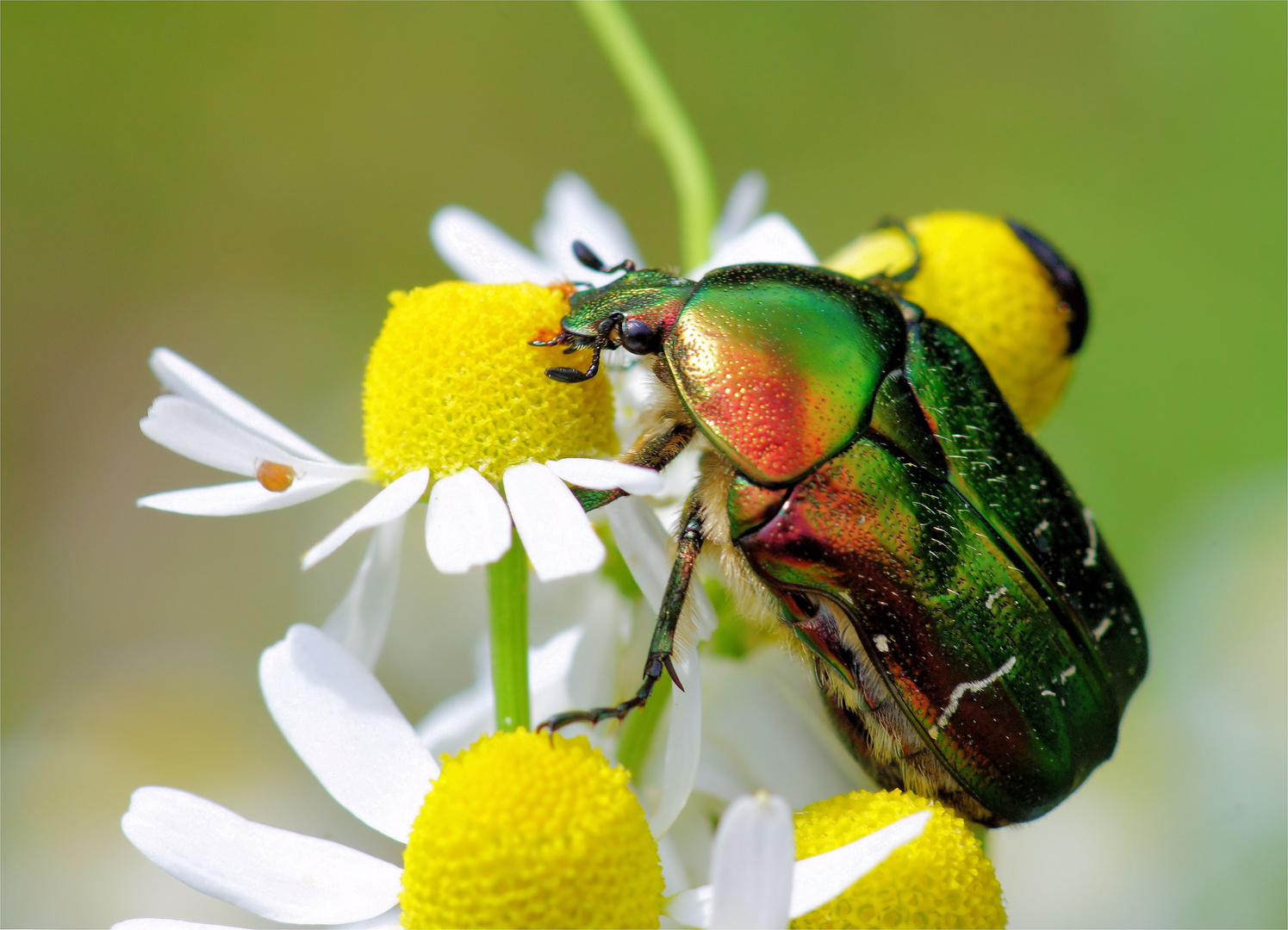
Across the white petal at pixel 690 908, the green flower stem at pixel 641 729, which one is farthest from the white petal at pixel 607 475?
the white petal at pixel 690 908

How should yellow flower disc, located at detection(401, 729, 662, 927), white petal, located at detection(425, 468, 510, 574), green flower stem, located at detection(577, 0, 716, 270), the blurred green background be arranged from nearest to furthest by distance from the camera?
1. yellow flower disc, located at detection(401, 729, 662, 927)
2. white petal, located at detection(425, 468, 510, 574)
3. green flower stem, located at detection(577, 0, 716, 270)
4. the blurred green background

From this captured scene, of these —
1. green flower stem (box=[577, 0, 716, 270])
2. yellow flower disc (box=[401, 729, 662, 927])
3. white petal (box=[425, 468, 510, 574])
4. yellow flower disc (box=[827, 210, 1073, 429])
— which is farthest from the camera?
green flower stem (box=[577, 0, 716, 270])

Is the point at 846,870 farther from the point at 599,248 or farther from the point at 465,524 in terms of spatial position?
the point at 599,248

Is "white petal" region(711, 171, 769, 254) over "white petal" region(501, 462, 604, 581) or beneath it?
over

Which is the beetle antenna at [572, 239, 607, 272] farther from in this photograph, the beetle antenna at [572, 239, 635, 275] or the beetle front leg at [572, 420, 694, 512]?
the beetle front leg at [572, 420, 694, 512]

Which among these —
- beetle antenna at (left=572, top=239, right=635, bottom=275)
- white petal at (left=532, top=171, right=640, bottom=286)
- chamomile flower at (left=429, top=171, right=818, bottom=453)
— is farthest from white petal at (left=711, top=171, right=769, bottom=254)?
beetle antenna at (left=572, top=239, right=635, bottom=275)

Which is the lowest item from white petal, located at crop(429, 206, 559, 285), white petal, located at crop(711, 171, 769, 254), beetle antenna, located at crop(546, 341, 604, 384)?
beetle antenna, located at crop(546, 341, 604, 384)

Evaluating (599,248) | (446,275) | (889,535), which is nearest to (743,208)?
(599,248)

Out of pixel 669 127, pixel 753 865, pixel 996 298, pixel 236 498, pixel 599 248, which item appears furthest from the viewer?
pixel 599 248
